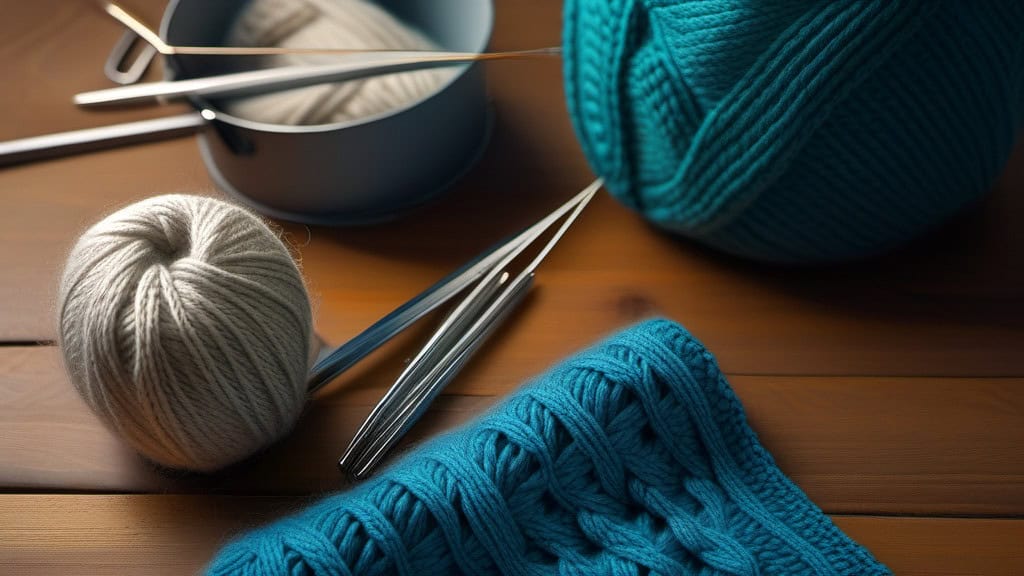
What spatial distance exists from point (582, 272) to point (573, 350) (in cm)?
7

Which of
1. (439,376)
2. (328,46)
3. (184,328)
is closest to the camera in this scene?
(184,328)

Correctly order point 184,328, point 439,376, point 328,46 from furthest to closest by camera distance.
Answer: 1. point 328,46
2. point 439,376
3. point 184,328

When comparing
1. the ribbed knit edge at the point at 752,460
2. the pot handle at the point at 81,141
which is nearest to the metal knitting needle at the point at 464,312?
the ribbed knit edge at the point at 752,460

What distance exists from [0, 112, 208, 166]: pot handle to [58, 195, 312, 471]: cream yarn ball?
0.84 ft

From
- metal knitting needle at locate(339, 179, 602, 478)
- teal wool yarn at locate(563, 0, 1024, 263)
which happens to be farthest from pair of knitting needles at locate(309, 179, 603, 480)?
teal wool yarn at locate(563, 0, 1024, 263)

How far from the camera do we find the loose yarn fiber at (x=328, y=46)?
2.45 feet

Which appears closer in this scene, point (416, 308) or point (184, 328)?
point (184, 328)

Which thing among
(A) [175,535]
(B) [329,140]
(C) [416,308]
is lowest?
(A) [175,535]

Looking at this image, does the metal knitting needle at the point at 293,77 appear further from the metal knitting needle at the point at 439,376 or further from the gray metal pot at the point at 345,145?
the metal knitting needle at the point at 439,376

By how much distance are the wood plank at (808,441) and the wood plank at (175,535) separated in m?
0.01

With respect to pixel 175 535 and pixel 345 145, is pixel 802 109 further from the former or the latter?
pixel 175 535

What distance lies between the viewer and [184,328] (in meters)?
0.53

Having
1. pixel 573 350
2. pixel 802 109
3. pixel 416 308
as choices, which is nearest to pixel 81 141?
pixel 416 308

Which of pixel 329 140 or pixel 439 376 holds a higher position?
pixel 329 140
